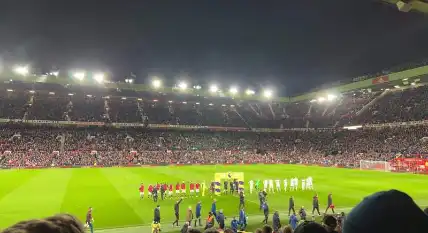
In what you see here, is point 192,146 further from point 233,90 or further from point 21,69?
point 21,69

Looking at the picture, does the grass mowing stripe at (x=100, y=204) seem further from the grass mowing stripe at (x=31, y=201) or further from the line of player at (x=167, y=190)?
the line of player at (x=167, y=190)

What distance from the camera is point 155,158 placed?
69312mm

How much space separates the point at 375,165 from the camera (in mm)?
56125

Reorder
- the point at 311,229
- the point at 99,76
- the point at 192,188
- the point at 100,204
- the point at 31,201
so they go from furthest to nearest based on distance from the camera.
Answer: the point at 99,76, the point at 192,188, the point at 31,201, the point at 100,204, the point at 311,229

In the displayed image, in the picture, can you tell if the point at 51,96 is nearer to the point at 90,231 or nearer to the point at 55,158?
the point at 55,158

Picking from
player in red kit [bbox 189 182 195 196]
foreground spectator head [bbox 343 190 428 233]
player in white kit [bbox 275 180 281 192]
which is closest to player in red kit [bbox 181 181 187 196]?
player in red kit [bbox 189 182 195 196]

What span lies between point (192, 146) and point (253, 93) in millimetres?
31909

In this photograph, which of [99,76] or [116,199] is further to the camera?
[99,76]

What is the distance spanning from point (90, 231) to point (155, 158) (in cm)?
5082

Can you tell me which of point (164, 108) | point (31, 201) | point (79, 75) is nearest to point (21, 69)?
point (79, 75)

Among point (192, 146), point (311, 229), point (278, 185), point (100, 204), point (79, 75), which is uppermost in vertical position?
point (79, 75)

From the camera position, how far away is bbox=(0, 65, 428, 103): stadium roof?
6750 centimetres

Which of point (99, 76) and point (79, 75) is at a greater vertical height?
point (99, 76)

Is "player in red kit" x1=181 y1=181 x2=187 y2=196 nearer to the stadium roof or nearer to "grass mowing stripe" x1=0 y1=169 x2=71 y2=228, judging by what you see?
"grass mowing stripe" x1=0 y1=169 x2=71 y2=228
